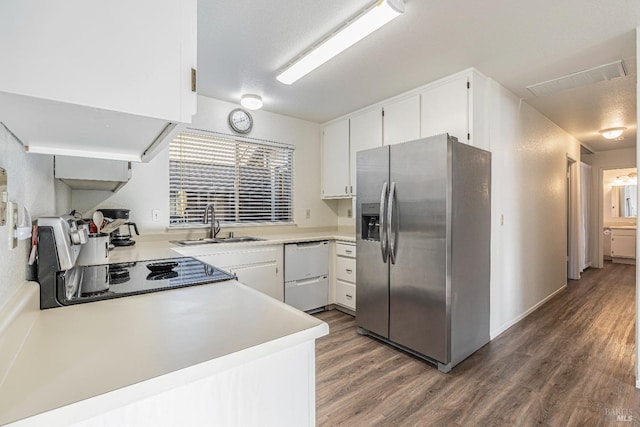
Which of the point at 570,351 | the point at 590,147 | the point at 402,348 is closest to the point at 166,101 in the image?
the point at 402,348

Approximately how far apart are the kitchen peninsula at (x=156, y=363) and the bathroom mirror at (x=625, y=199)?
956 cm

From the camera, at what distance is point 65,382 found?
525 millimetres

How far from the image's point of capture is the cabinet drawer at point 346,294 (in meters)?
3.25

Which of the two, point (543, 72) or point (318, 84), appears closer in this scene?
point (543, 72)

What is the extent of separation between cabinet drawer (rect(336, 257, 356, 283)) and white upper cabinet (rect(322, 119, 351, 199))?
0.85 meters

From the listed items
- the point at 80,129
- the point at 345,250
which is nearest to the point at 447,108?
the point at 345,250

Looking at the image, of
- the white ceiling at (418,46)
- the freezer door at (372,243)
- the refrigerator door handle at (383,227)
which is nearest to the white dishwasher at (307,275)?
the freezer door at (372,243)

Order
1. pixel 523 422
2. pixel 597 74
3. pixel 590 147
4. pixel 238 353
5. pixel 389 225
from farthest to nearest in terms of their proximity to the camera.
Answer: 1. pixel 590 147
2. pixel 597 74
3. pixel 389 225
4. pixel 523 422
5. pixel 238 353

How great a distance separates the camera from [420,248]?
2309 millimetres

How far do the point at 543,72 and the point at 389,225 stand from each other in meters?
1.88

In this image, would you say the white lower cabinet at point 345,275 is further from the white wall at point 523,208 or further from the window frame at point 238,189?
the white wall at point 523,208

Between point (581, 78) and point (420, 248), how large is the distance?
7.08 ft

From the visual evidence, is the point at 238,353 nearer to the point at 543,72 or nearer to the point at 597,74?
the point at 543,72

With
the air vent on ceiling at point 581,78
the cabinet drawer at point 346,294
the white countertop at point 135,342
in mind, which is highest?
the air vent on ceiling at point 581,78
